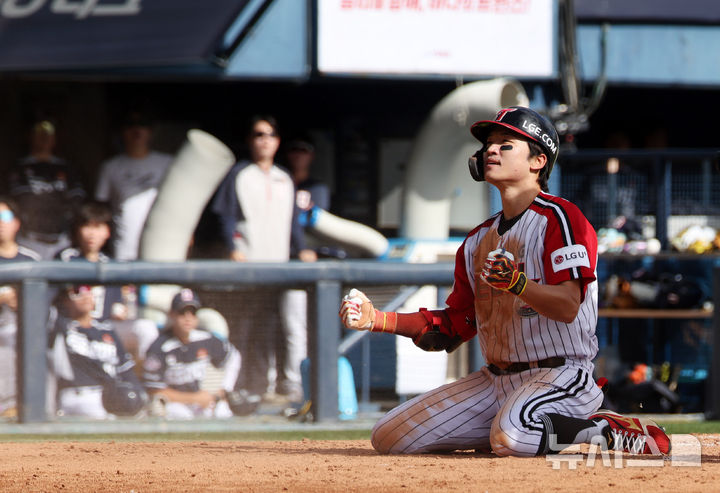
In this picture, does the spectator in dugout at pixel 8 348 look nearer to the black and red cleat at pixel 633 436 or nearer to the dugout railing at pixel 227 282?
the dugout railing at pixel 227 282

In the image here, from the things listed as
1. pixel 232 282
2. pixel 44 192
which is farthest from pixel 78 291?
pixel 44 192

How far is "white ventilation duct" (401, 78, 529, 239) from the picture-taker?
9.34 metres

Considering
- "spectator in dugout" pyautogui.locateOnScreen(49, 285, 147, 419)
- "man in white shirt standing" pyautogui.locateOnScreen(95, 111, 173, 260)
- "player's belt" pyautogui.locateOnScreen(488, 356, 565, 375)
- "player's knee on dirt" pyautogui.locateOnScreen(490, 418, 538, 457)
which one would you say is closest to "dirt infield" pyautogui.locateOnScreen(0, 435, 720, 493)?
"player's knee on dirt" pyautogui.locateOnScreen(490, 418, 538, 457)

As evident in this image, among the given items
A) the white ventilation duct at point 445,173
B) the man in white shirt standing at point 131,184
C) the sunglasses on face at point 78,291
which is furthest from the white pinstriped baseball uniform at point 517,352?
the white ventilation duct at point 445,173

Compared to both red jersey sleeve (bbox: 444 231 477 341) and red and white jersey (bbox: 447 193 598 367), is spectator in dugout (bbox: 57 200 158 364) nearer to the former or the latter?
red jersey sleeve (bbox: 444 231 477 341)

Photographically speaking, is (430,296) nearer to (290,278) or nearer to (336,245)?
(290,278)

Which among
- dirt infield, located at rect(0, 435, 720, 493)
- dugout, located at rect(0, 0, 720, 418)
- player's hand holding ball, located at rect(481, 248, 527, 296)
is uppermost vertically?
dugout, located at rect(0, 0, 720, 418)

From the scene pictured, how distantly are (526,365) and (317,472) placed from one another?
3.40 ft

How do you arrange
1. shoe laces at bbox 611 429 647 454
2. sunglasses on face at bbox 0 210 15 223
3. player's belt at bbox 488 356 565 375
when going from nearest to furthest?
shoe laces at bbox 611 429 647 454 < player's belt at bbox 488 356 565 375 < sunglasses on face at bbox 0 210 15 223

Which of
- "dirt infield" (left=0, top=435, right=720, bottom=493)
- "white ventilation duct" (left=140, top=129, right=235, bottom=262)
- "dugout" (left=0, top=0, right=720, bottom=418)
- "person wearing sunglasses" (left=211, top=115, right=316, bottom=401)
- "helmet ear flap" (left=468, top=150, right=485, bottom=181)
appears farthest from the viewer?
"dugout" (left=0, top=0, right=720, bottom=418)

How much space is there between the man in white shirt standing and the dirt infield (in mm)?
3735

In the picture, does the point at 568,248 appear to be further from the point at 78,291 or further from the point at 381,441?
the point at 78,291

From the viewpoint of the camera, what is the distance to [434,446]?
484 cm

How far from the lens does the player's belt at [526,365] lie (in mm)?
4621
